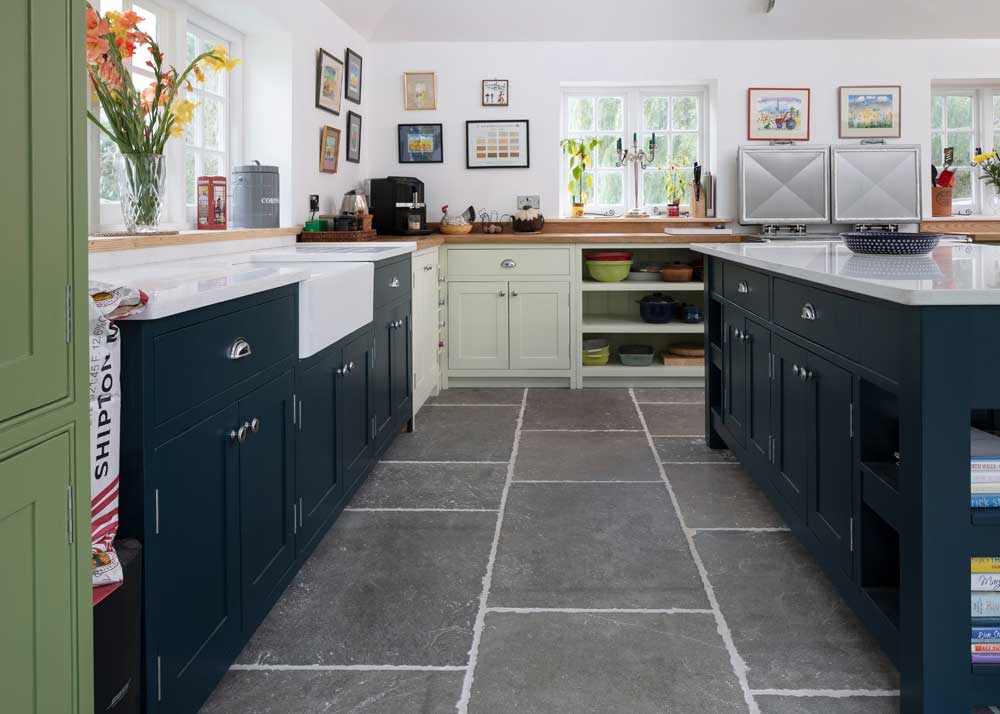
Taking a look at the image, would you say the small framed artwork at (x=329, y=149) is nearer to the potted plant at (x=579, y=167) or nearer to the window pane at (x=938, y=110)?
the potted plant at (x=579, y=167)

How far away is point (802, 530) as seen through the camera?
8.11 feet

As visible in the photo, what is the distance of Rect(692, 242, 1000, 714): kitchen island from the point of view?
1.58 metres

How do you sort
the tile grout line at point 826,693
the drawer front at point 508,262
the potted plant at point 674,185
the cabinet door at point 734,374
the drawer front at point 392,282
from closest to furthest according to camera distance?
the tile grout line at point 826,693
the cabinet door at point 734,374
the drawer front at point 392,282
the drawer front at point 508,262
the potted plant at point 674,185

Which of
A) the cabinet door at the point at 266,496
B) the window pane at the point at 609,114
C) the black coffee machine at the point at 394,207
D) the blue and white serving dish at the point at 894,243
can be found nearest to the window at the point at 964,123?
the window pane at the point at 609,114

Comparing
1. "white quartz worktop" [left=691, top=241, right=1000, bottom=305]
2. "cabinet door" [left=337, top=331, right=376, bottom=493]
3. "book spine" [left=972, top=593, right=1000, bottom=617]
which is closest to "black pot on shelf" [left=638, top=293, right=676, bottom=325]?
"white quartz worktop" [left=691, top=241, right=1000, bottom=305]

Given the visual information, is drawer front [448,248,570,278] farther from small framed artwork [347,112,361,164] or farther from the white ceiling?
the white ceiling

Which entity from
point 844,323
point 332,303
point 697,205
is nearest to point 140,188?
point 332,303

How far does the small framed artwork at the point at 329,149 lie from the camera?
188 inches

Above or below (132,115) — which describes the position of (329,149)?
above

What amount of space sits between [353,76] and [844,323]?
4056 mm

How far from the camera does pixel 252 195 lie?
393cm

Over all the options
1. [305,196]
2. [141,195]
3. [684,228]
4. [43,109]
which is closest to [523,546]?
[141,195]

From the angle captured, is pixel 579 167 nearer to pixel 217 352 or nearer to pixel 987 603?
pixel 217 352

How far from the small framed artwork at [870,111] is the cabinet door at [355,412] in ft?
13.1
